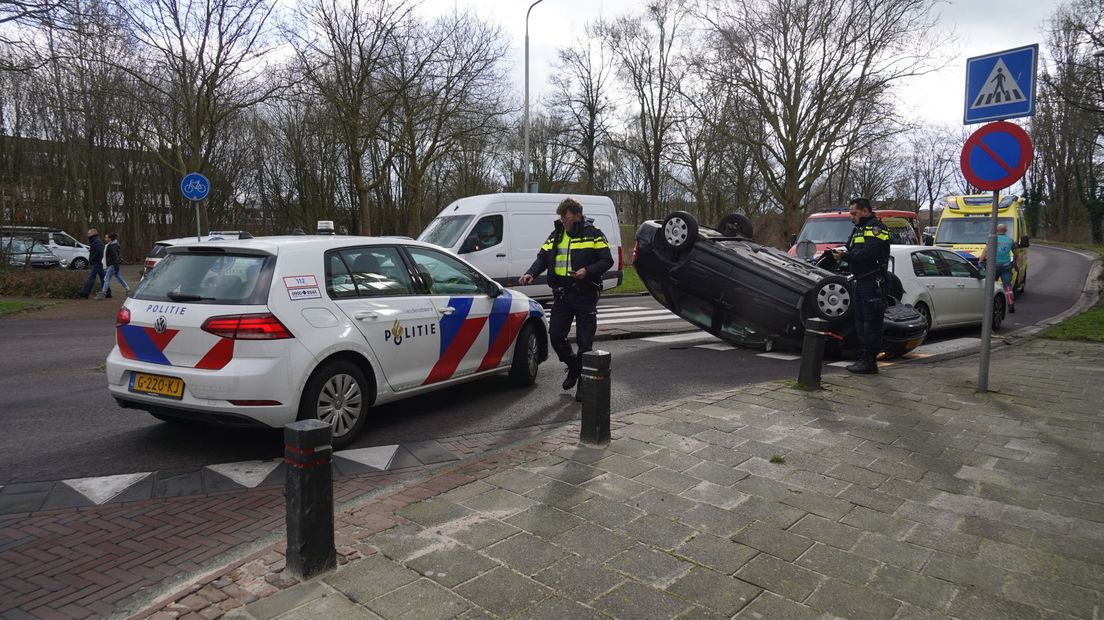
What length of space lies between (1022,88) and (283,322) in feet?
21.3

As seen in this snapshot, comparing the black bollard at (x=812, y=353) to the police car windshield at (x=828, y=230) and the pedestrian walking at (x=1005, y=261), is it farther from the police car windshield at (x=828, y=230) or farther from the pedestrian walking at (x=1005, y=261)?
the police car windshield at (x=828, y=230)

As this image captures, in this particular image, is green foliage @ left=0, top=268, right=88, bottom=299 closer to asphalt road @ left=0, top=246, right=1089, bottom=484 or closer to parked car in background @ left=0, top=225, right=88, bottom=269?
asphalt road @ left=0, top=246, right=1089, bottom=484

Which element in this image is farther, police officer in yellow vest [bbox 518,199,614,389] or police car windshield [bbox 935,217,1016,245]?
police car windshield [bbox 935,217,1016,245]

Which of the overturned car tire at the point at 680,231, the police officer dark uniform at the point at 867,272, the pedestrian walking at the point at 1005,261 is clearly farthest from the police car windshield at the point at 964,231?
the police officer dark uniform at the point at 867,272

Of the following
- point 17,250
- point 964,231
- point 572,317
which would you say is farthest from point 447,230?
point 964,231

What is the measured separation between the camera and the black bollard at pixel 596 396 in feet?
15.9

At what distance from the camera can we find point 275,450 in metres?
5.00

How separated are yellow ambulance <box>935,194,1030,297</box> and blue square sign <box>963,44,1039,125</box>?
1143 centimetres

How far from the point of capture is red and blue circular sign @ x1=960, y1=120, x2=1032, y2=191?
6129mm

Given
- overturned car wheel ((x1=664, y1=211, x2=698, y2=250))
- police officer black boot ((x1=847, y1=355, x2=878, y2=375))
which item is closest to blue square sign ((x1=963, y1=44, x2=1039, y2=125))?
police officer black boot ((x1=847, y1=355, x2=878, y2=375))

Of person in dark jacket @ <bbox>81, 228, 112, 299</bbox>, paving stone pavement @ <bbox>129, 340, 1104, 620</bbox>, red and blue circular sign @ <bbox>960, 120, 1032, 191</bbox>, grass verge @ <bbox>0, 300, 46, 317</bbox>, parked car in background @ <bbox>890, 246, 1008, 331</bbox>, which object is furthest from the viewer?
person in dark jacket @ <bbox>81, 228, 112, 299</bbox>

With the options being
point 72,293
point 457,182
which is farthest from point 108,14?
point 457,182

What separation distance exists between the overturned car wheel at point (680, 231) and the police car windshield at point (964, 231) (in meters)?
11.4

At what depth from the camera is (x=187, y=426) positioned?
218 inches
